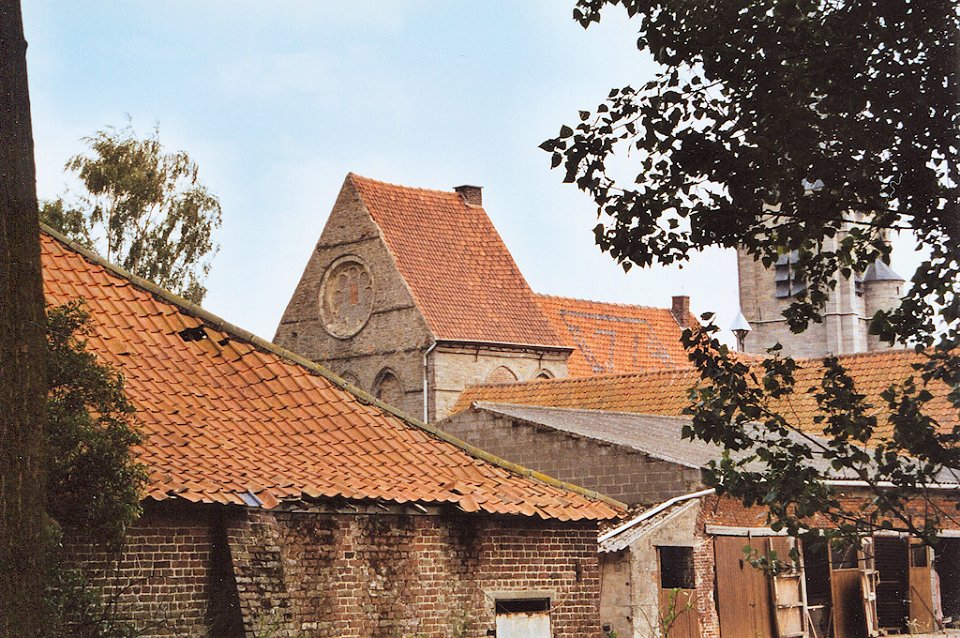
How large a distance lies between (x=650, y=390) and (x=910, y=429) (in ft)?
84.8

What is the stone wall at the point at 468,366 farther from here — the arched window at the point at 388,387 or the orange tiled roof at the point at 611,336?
the orange tiled roof at the point at 611,336

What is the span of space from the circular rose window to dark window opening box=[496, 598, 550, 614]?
27.1m

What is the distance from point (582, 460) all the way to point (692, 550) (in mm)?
2512

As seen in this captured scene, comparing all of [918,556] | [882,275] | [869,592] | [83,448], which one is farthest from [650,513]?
[882,275]

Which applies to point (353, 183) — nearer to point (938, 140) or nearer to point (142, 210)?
point (142, 210)

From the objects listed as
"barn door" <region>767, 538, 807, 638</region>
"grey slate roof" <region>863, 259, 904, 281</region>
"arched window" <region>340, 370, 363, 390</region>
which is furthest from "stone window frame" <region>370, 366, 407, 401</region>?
"grey slate roof" <region>863, 259, 904, 281</region>

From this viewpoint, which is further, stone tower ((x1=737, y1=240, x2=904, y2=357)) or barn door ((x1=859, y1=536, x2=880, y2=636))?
stone tower ((x1=737, y1=240, x2=904, y2=357))

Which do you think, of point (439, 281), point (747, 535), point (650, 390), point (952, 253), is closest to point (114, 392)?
point (952, 253)

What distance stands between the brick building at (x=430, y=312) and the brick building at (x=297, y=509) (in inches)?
952

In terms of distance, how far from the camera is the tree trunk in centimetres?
702

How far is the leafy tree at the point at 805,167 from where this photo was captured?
28.9 ft

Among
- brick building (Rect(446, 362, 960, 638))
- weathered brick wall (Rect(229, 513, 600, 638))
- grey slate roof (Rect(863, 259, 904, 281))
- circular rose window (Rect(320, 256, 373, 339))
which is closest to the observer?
weathered brick wall (Rect(229, 513, 600, 638))

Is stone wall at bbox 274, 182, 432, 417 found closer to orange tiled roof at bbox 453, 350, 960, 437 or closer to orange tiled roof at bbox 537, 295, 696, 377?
orange tiled roof at bbox 453, 350, 960, 437

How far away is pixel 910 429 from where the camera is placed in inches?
348
